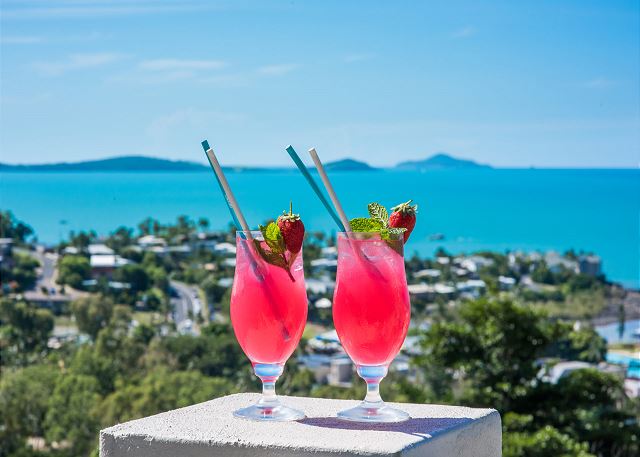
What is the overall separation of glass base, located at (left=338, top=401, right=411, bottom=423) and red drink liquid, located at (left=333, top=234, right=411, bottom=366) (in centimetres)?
8

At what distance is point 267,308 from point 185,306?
17.8m

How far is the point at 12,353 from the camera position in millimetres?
17531

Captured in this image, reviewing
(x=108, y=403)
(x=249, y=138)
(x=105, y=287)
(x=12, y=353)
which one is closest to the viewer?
(x=108, y=403)

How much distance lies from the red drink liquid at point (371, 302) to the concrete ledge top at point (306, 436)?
5.0 inches

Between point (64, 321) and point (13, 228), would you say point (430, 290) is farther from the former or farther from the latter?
point (13, 228)

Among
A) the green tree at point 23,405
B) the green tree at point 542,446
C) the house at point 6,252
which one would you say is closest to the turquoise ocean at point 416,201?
the house at point 6,252

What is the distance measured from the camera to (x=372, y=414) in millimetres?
1673

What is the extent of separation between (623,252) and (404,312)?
1969 centimetres

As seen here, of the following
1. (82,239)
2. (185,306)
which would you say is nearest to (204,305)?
(185,306)

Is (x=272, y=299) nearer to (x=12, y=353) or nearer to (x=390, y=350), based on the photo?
(x=390, y=350)

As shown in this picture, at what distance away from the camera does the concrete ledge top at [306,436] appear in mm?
1505

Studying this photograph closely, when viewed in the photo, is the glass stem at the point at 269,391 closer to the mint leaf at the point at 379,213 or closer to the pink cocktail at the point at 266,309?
the pink cocktail at the point at 266,309

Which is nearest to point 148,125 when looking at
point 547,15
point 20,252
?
point 20,252

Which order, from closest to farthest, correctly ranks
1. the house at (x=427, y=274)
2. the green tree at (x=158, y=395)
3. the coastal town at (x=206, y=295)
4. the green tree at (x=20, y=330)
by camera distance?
1. the green tree at (x=158, y=395)
2. the coastal town at (x=206, y=295)
3. the green tree at (x=20, y=330)
4. the house at (x=427, y=274)
